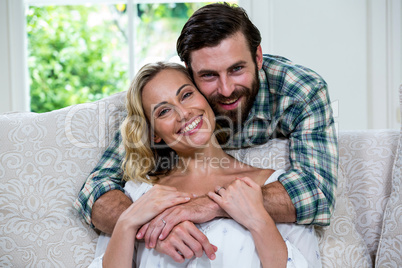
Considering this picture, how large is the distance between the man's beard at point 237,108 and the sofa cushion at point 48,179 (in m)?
0.43

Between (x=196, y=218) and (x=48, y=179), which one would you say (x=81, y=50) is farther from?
(x=196, y=218)

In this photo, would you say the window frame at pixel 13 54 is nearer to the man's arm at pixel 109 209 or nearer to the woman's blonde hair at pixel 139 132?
the woman's blonde hair at pixel 139 132

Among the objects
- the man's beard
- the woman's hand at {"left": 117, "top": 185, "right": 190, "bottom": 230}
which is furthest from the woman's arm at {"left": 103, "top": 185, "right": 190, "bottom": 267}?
the man's beard

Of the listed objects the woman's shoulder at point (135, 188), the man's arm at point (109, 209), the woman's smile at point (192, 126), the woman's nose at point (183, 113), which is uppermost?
the woman's nose at point (183, 113)

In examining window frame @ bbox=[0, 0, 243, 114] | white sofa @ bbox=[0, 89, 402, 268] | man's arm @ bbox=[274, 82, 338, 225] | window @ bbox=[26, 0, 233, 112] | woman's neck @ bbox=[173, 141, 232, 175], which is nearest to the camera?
man's arm @ bbox=[274, 82, 338, 225]

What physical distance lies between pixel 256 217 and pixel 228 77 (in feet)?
2.06

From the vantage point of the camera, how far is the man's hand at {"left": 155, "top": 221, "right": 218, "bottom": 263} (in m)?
1.25

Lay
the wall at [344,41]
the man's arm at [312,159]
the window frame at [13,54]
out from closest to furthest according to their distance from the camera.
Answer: the man's arm at [312,159] → the wall at [344,41] → the window frame at [13,54]

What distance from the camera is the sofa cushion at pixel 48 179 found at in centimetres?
150

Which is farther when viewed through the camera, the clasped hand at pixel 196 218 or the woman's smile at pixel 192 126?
the woman's smile at pixel 192 126

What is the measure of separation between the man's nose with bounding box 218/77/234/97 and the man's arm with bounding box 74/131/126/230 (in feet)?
1.47

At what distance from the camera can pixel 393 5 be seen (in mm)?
2910

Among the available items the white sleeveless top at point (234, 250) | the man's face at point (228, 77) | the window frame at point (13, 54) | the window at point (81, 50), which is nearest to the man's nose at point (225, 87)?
the man's face at point (228, 77)

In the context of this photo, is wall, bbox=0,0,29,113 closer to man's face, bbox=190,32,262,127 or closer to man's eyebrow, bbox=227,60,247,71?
man's face, bbox=190,32,262,127
